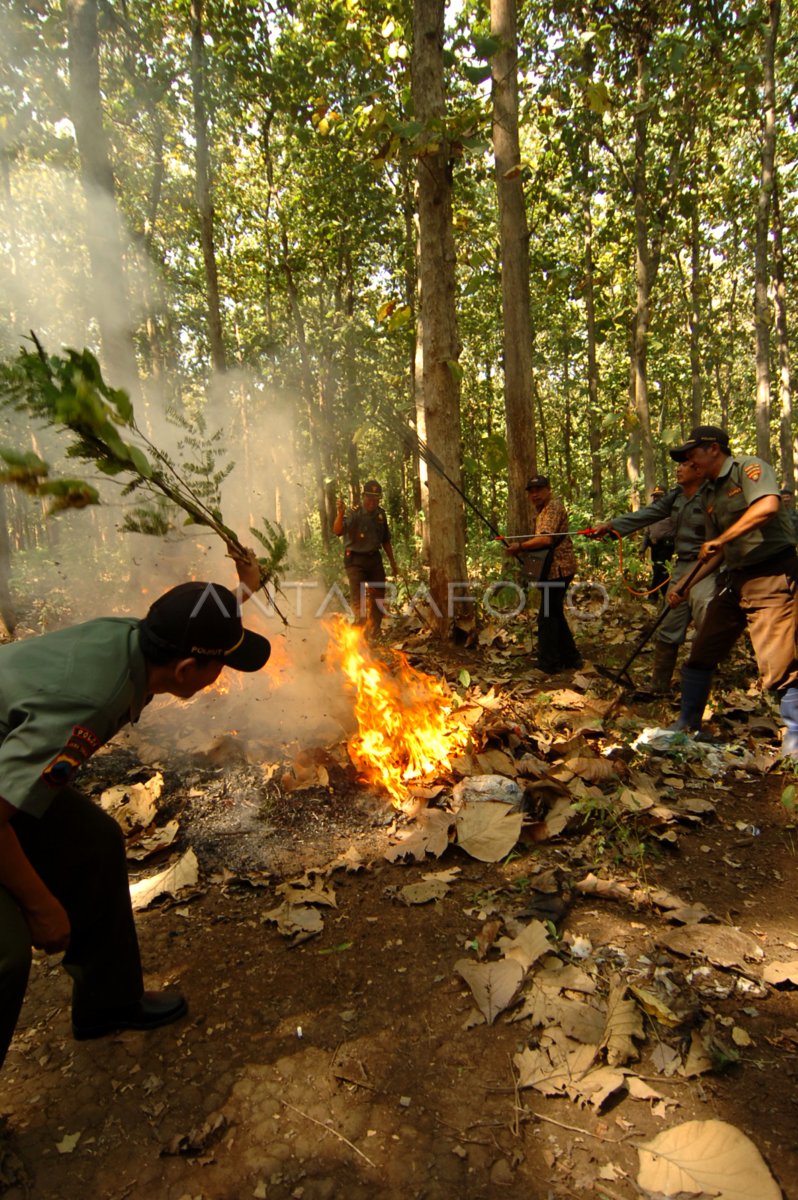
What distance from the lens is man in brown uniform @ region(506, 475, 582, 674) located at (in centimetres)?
671

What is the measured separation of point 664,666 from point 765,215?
34.9 ft

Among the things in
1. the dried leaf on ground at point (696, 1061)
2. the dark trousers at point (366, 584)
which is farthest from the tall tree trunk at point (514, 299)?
the dried leaf on ground at point (696, 1061)

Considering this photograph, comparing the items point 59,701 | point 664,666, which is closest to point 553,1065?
point 59,701

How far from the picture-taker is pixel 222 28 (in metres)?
10.5

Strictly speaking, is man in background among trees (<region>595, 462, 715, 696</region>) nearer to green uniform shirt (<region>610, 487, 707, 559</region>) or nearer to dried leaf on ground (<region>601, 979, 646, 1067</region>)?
green uniform shirt (<region>610, 487, 707, 559</region>)

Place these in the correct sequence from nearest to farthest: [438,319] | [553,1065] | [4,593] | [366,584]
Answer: [553,1065] < [438,319] < [366,584] < [4,593]

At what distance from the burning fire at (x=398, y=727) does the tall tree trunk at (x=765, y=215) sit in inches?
317

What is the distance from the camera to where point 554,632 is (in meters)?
6.88

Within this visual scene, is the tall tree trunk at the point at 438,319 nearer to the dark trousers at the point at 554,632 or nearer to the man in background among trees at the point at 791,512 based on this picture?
→ the dark trousers at the point at 554,632

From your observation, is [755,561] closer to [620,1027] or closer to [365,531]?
[620,1027]

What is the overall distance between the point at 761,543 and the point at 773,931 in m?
2.59

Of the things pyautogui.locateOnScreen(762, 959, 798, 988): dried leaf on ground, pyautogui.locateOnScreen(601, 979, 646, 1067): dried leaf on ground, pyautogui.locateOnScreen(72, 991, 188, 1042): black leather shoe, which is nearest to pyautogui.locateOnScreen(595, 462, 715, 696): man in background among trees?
pyautogui.locateOnScreen(762, 959, 798, 988): dried leaf on ground

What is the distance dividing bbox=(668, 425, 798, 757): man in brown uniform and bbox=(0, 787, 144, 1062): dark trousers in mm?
4245

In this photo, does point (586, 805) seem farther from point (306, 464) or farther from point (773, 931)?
point (306, 464)
